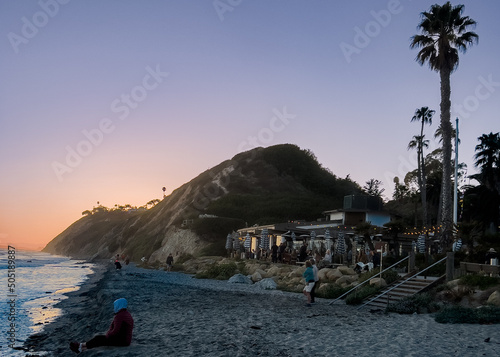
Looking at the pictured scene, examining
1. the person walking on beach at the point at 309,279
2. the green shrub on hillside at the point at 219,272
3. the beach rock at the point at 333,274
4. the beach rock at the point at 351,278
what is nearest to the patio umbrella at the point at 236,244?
the green shrub on hillside at the point at 219,272

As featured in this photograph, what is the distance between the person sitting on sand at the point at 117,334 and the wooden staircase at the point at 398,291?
904 cm

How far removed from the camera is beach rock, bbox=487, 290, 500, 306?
12570mm

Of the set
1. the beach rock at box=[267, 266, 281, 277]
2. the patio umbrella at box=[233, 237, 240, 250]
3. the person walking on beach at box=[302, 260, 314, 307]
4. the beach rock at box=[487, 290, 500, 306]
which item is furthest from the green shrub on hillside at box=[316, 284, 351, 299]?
the patio umbrella at box=[233, 237, 240, 250]

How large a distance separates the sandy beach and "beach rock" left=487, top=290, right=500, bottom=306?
2.18m

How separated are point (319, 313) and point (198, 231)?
164 feet

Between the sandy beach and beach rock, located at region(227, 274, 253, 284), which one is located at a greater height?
the sandy beach

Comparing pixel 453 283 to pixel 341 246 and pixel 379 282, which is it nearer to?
pixel 379 282

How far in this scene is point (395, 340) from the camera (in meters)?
9.19

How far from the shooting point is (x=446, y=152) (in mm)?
27688

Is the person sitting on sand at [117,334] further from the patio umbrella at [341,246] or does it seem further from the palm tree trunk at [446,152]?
the patio umbrella at [341,246]

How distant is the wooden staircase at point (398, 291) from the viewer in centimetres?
1498

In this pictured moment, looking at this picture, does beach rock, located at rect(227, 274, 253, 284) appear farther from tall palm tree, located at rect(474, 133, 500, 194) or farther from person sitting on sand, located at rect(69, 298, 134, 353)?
tall palm tree, located at rect(474, 133, 500, 194)

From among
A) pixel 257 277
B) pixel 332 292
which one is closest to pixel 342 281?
pixel 332 292

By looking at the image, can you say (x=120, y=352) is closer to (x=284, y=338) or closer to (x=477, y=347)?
(x=284, y=338)
